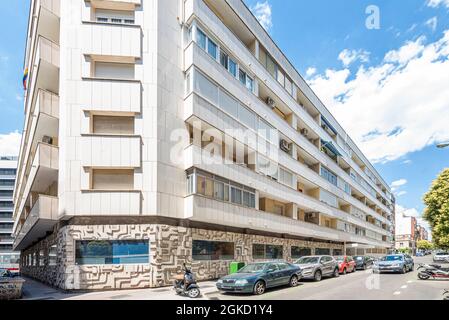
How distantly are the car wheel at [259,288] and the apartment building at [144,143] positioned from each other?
5081 millimetres

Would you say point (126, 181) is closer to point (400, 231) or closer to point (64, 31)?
point (64, 31)

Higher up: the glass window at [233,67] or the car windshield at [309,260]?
the glass window at [233,67]

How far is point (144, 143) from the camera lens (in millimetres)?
17766

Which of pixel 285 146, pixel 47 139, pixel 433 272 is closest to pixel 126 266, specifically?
pixel 47 139

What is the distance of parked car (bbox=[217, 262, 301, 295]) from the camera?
46.2 ft

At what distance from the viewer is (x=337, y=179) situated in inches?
1751

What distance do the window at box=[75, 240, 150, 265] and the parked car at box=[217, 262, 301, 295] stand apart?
438 centimetres

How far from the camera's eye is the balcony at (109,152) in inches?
672

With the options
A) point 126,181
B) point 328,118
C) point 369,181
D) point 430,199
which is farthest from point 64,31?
Answer: point 369,181

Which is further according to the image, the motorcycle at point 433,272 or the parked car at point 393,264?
the parked car at point 393,264

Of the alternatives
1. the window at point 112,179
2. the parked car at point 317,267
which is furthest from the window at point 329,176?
the window at point 112,179

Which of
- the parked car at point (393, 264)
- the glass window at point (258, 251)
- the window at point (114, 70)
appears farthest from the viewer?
the glass window at point (258, 251)

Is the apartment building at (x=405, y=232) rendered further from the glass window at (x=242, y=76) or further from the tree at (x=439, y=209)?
the glass window at (x=242, y=76)

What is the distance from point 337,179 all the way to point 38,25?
36065 millimetres
